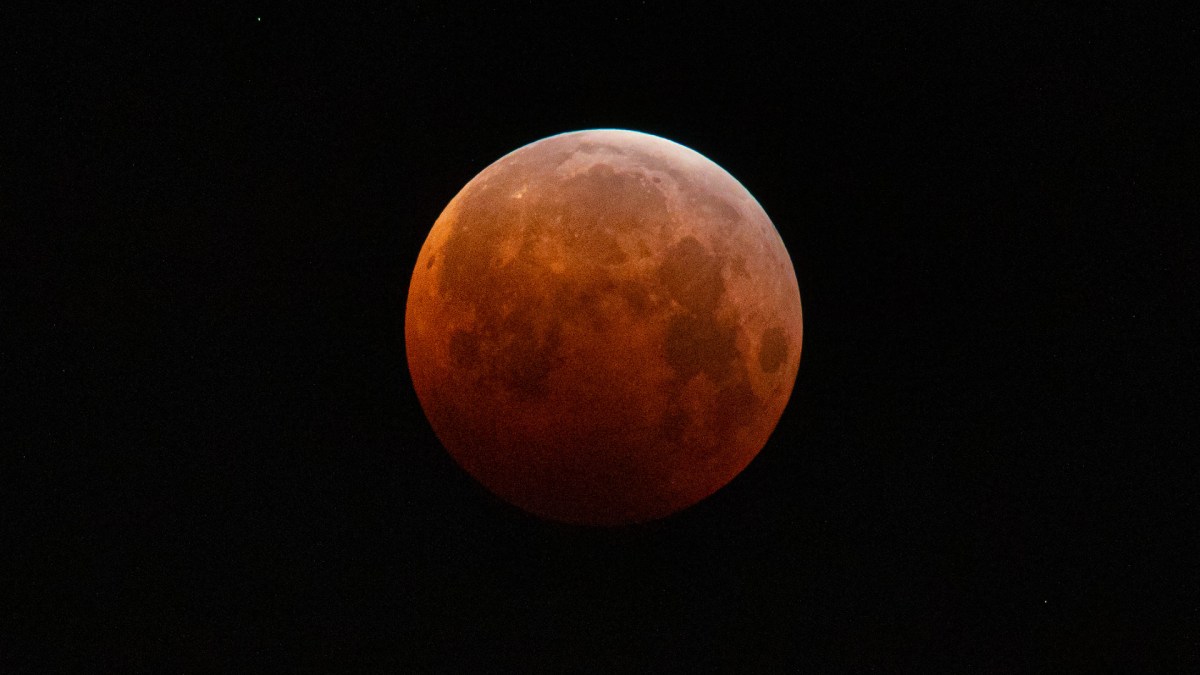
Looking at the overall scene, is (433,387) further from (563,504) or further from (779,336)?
(779,336)

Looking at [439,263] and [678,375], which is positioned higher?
[439,263]

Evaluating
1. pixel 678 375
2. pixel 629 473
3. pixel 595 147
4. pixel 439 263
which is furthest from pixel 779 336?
pixel 439 263

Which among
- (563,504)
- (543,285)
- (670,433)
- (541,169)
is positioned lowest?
(563,504)

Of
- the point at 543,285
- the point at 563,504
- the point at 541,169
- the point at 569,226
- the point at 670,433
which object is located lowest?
the point at 563,504

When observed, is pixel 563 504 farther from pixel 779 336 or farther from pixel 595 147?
pixel 595 147

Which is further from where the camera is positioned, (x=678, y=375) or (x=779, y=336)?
(x=779, y=336)

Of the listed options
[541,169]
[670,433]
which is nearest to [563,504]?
[670,433]
